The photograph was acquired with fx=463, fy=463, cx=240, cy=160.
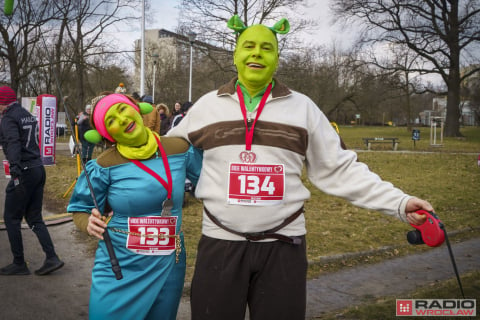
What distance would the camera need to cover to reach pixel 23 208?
5691 millimetres

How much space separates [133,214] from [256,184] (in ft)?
2.64

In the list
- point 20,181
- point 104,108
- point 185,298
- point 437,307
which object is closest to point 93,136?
point 104,108

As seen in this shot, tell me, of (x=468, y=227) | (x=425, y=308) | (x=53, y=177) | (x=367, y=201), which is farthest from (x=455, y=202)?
(x=53, y=177)

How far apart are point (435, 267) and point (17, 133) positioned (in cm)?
550

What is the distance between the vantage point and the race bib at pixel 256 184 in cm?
259

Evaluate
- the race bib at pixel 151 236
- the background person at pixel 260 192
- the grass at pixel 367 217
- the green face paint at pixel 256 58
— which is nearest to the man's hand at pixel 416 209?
the background person at pixel 260 192

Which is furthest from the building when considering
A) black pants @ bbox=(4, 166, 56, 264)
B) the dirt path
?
black pants @ bbox=(4, 166, 56, 264)

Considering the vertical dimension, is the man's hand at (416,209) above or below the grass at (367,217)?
above

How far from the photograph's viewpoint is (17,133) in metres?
5.55

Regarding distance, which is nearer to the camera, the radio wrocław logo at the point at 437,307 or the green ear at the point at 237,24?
the green ear at the point at 237,24

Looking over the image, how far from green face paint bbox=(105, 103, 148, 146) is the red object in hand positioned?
168 cm

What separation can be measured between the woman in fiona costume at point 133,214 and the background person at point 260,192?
250 mm

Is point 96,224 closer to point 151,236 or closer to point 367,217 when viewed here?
point 151,236

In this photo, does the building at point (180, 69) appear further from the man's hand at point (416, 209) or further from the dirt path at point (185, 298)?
the man's hand at point (416, 209)
